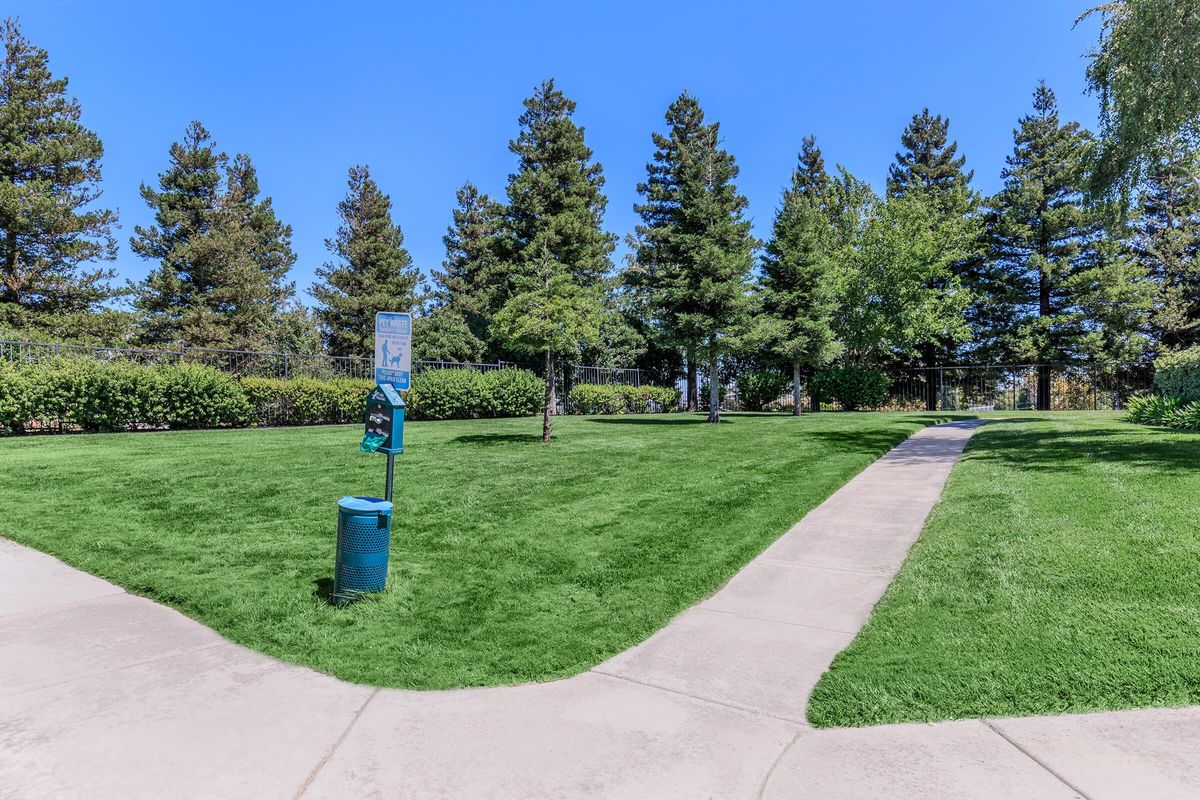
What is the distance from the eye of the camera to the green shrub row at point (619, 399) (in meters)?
27.8

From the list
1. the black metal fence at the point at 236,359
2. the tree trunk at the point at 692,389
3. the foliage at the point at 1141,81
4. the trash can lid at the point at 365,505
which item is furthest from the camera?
the tree trunk at the point at 692,389

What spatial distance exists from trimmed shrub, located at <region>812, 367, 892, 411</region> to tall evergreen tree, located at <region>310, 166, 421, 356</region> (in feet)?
72.1

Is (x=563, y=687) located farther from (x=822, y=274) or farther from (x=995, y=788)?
(x=822, y=274)

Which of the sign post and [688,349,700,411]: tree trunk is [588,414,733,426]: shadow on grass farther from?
the sign post

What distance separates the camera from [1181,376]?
1473cm

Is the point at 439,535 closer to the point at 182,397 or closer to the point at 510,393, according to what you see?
the point at 182,397

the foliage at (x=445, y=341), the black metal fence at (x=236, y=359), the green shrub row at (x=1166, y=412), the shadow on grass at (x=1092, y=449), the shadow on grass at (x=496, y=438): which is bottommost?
the shadow on grass at (x=496, y=438)

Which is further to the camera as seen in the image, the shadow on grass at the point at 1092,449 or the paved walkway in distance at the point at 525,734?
the shadow on grass at the point at 1092,449

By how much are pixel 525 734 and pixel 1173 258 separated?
43170 millimetres

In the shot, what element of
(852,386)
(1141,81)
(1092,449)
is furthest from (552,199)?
(1092,449)

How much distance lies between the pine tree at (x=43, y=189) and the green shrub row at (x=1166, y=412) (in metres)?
35.6

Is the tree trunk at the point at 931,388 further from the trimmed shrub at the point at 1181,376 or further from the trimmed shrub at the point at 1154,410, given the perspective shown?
the trimmed shrub at the point at 1181,376

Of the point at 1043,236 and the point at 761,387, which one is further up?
the point at 1043,236

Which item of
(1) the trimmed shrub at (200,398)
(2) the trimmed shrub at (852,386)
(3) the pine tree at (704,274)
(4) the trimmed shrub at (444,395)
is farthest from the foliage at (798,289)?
(1) the trimmed shrub at (200,398)
